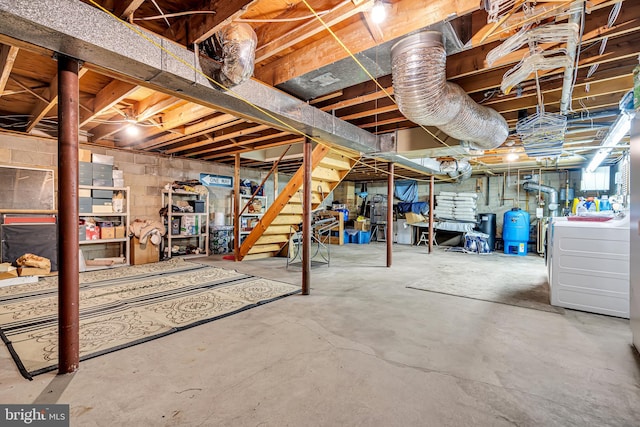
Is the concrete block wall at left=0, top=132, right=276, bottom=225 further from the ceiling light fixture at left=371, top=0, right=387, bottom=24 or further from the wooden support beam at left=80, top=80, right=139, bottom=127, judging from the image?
the ceiling light fixture at left=371, top=0, right=387, bottom=24

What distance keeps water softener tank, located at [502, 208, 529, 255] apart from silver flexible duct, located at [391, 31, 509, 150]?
4.79 m

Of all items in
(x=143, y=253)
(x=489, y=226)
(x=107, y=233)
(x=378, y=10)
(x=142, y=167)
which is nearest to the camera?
(x=378, y=10)

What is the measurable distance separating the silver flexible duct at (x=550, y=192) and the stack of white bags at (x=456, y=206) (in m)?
1.24

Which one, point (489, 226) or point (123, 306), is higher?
point (489, 226)

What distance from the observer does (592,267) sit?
2930 mm

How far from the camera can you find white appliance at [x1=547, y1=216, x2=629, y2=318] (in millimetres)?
2803

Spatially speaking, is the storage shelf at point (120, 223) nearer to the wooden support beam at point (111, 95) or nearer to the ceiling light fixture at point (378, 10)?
the wooden support beam at point (111, 95)

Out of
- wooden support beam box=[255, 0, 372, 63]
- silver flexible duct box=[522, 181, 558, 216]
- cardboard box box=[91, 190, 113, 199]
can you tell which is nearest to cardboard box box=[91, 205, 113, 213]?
cardboard box box=[91, 190, 113, 199]

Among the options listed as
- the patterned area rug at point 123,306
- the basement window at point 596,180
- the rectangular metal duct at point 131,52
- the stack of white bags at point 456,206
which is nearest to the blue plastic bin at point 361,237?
the stack of white bags at point 456,206

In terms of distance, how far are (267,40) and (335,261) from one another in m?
4.29

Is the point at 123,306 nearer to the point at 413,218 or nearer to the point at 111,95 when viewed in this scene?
the point at 111,95

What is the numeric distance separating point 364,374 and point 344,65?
2.23m

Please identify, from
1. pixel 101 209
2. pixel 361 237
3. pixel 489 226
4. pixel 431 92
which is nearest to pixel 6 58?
pixel 431 92

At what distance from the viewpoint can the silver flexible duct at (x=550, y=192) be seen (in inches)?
285
